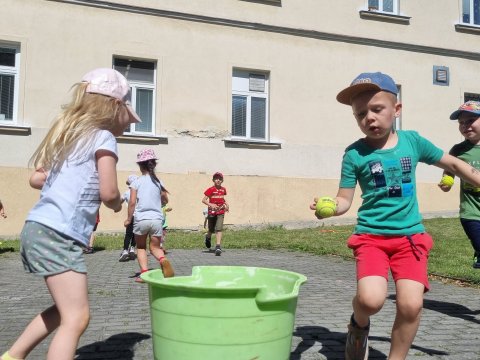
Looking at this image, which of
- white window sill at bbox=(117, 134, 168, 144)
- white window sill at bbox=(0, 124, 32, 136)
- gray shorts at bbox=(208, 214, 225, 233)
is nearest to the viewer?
gray shorts at bbox=(208, 214, 225, 233)

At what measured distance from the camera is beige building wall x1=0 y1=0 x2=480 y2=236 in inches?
486

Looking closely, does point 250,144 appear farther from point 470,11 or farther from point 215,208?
point 470,11

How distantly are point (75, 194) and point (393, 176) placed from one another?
72.2 inches

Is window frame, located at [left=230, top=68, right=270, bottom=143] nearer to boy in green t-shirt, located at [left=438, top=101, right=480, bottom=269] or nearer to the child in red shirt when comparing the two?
the child in red shirt

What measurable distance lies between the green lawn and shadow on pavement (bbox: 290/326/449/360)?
11.0ft

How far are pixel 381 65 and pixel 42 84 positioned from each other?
949 centimetres

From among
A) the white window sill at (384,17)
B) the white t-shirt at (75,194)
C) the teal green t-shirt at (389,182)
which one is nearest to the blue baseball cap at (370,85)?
the teal green t-shirt at (389,182)

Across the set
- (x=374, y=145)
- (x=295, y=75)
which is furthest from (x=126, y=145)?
(x=374, y=145)

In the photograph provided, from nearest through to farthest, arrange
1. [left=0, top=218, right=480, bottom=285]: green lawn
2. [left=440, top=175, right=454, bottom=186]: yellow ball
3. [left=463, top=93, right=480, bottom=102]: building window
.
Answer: [left=440, top=175, right=454, bottom=186]: yellow ball
[left=0, top=218, right=480, bottom=285]: green lawn
[left=463, top=93, right=480, bottom=102]: building window

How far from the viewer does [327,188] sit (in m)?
14.6

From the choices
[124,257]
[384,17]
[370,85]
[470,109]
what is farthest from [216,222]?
[384,17]

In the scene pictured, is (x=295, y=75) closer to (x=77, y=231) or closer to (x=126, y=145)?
(x=126, y=145)

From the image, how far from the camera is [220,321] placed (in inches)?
82.8

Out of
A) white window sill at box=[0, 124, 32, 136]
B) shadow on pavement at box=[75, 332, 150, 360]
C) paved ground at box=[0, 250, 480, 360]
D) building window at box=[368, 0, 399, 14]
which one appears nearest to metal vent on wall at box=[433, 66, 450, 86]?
building window at box=[368, 0, 399, 14]
